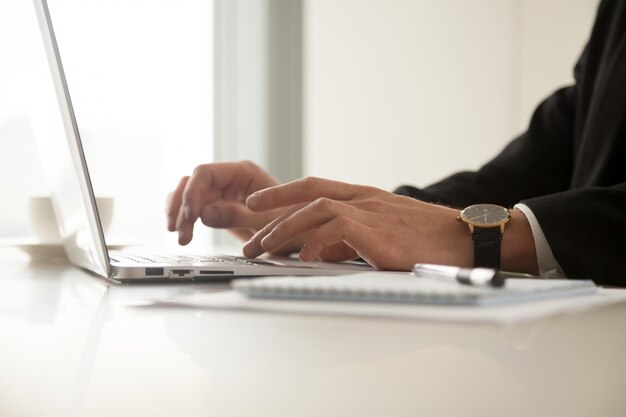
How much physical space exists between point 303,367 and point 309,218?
13.8 inches

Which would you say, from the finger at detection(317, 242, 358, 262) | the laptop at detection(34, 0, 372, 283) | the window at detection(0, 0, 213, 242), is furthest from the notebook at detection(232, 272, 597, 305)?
the window at detection(0, 0, 213, 242)

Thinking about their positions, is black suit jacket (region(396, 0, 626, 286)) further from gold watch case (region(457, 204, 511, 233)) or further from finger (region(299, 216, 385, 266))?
finger (region(299, 216, 385, 266))

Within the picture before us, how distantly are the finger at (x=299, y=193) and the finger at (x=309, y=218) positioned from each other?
0.05m

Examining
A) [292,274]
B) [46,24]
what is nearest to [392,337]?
[292,274]

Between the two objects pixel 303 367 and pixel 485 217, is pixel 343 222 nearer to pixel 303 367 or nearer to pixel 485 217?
pixel 485 217

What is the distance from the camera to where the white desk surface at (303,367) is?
0.34 metres

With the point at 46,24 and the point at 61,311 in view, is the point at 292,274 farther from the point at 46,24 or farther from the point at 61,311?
the point at 46,24

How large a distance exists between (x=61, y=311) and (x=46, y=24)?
28 centimetres

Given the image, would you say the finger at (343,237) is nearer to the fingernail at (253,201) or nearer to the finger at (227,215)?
the fingernail at (253,201)

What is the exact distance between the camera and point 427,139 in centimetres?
311

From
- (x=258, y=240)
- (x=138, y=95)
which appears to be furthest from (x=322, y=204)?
(x=138, y=95)

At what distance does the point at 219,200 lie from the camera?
1.20 m

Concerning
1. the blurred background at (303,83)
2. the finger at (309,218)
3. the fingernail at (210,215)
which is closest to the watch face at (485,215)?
the finger at (309,218)

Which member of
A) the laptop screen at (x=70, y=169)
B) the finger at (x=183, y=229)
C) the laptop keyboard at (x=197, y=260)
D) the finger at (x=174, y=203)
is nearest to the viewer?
the laptop screen at (x=70, y=169)
